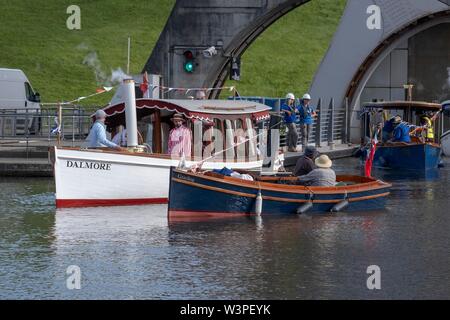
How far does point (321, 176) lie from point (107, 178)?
15.5 ft

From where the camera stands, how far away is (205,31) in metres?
46.0

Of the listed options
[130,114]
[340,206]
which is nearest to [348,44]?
[130,114]

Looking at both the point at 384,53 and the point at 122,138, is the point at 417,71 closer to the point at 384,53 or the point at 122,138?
the point at 384,53

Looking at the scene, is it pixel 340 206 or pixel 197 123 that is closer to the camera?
pixel 340 206

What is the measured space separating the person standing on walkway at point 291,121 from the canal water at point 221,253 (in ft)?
41.4

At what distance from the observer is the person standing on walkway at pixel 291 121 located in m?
39.4

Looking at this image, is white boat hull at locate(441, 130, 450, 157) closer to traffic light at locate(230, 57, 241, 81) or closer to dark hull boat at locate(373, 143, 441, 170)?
dark hull boat at locate(373, 143, 441, 170)

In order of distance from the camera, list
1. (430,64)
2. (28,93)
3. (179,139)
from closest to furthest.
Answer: (179,139) < (430,64) < (28,93)

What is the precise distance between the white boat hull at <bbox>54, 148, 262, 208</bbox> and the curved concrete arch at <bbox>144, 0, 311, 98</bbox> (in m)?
19.3

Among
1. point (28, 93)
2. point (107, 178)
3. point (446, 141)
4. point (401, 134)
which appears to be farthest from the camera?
point (28, 93)

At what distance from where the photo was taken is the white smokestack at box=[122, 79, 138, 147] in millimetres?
25984

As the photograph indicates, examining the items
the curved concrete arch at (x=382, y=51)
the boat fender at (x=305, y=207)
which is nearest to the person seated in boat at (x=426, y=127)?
the curved concrete arch at (x=382, y=51)

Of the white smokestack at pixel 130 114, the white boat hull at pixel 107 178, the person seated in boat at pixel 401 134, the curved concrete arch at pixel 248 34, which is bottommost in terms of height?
the white boat hull at pixel 107 178

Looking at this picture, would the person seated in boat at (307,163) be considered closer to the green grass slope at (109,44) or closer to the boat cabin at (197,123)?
the boat cabin at (197,123)
